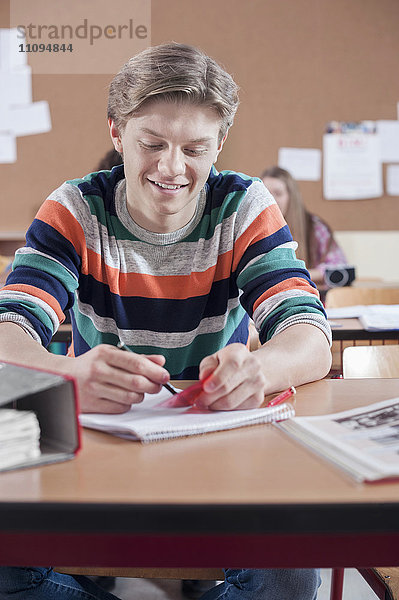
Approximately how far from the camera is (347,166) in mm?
5121

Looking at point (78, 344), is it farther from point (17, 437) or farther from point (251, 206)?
point (17, 437)

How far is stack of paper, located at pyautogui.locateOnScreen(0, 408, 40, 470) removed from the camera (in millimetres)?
634

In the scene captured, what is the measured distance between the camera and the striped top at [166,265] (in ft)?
3.94

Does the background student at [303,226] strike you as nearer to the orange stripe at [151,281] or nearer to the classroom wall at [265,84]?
the classroom wall at [265,84]

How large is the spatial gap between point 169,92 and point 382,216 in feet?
14.2

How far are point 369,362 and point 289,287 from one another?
44cm

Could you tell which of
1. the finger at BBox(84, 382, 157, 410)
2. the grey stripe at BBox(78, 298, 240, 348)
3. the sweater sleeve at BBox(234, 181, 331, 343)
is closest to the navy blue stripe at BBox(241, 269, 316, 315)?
the sweater sleeve at BBox(234, 181, 331, 343)

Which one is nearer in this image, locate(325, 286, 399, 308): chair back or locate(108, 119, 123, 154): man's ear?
locate(108, 119, 123, 154): man's ear

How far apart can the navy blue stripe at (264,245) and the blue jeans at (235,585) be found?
550 mm

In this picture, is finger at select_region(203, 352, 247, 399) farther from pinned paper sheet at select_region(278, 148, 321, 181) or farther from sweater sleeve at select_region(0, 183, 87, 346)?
pinned paper sheet at select_region(278, 148, 321, 181)

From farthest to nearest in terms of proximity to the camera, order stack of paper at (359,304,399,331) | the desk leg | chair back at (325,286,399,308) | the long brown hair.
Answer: the long brown hair
chair back at (325,286,399,308)
stack of paper at (359,304,399,331)
the desk leg

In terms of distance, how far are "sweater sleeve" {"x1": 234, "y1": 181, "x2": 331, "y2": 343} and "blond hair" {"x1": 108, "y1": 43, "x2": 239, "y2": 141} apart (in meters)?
0.17

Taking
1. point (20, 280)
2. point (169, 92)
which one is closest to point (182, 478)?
point (20, 280)

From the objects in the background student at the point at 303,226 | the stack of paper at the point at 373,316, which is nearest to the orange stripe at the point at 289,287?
the stack of paper at the point at 373,316
